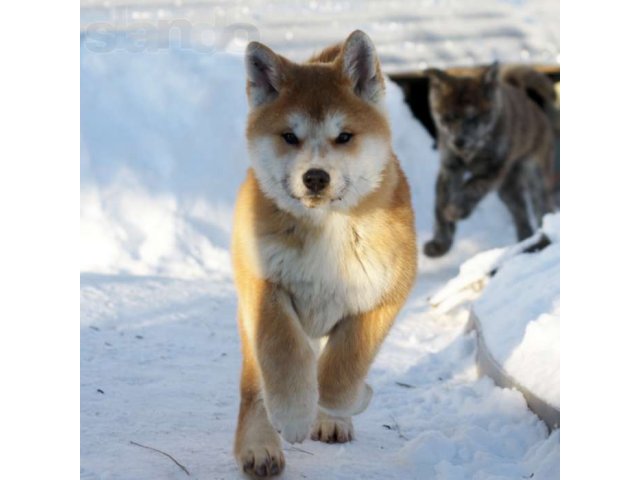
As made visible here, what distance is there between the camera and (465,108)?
7.39 metres

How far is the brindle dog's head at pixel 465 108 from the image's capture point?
735 cm

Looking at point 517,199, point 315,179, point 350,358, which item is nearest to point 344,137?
point 315,179

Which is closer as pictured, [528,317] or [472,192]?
[528,317]

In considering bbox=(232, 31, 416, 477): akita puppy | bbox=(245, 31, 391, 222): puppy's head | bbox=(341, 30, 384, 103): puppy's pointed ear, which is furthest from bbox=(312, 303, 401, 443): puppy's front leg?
bbox=(341, 30, 384, 103): puppy's pointed ear

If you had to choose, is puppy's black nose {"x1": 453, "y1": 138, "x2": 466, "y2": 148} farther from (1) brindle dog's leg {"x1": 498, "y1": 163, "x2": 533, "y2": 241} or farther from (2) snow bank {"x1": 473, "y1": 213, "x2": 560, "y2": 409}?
(2) snow bank {"x1": 473, "y1": 213, "x2": 560, "y2": 409}

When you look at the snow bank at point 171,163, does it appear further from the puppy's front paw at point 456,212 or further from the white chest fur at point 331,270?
the white chest fur at point 331,270

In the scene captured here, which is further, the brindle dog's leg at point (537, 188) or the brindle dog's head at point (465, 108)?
the brindle dog's leg at point (537, 188)

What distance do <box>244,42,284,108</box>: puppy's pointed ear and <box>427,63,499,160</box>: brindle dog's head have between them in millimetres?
4554

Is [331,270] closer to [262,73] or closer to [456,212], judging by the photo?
[262,73]

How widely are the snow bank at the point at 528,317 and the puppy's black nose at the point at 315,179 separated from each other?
A: 1.16 m

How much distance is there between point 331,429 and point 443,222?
425cm

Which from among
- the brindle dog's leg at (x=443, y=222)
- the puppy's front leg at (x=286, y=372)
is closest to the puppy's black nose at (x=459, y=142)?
the brindle dog's leg at (x=443, y=222)

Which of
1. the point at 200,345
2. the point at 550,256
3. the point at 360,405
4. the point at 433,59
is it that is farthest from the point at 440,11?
the point at 360,405
